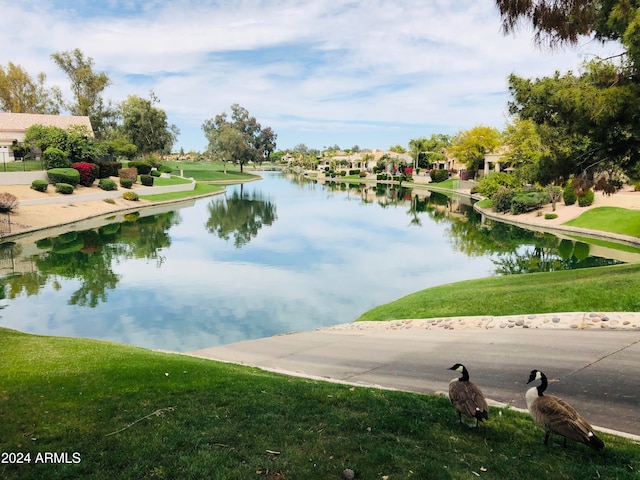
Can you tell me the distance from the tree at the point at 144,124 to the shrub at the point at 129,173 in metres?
23.9

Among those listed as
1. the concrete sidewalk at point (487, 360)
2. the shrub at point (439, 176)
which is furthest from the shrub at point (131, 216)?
the shrub at point (439, 176)

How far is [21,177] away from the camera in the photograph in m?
48.7

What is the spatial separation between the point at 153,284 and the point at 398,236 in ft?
74.7

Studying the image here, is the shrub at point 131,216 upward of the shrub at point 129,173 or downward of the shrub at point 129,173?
downward

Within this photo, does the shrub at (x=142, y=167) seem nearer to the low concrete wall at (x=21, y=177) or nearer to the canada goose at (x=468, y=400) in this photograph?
the low concrete wall at (x=21, y=177)

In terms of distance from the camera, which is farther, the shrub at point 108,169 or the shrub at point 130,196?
the shrub at point 108,169

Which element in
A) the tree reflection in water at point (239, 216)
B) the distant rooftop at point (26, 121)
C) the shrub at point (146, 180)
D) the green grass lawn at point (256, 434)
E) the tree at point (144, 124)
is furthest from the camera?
the tree at point (144, 124)

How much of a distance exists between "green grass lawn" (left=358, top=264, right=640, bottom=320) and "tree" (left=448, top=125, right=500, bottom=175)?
7623 cm

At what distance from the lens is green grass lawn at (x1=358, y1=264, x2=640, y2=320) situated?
1440 centimetres

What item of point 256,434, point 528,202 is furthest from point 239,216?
point 256,434

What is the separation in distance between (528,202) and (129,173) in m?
51.6

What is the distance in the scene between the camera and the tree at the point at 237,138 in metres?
120

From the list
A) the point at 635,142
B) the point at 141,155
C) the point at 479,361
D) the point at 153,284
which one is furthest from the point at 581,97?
the point at 141,155

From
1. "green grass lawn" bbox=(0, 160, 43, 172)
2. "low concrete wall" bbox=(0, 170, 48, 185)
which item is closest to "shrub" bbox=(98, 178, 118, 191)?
"green grass lawn" bbox=(0, 160, 43, 172)
